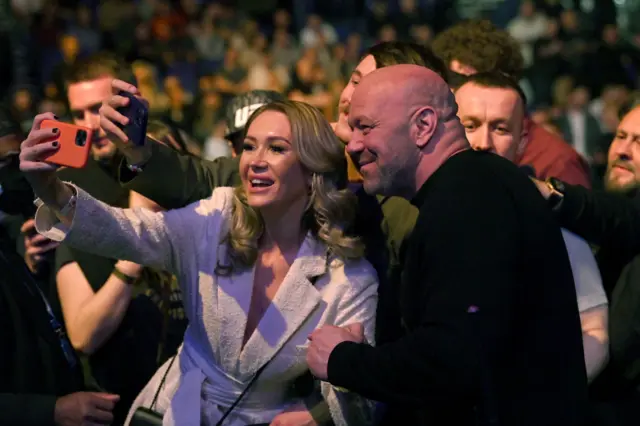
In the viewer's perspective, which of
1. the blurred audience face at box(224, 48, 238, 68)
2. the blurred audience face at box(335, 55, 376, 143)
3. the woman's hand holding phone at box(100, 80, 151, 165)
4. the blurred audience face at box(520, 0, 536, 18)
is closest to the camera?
the woman's hand holding phone at box(100, 80, 151, 165)

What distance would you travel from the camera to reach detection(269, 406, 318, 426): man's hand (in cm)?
324

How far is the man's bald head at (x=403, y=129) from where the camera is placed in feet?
9.11

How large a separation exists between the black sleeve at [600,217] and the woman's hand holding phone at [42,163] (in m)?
1.48

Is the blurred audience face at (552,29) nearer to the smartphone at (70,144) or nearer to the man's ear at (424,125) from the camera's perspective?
the man's ear at (424,125)

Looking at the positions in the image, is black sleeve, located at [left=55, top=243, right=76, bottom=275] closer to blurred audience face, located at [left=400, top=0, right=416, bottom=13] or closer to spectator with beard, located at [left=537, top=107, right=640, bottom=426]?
spectator with beard, located at [left=537, top=107, right=640, bottom=426]

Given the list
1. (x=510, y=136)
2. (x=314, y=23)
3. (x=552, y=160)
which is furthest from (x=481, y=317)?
(x=314, y=23)

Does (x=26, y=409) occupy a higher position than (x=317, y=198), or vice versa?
(x=317, y=198)

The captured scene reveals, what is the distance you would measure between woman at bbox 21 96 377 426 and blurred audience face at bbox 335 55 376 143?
0.66ft

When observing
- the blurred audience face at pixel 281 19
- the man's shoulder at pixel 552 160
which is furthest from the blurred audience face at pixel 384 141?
the blurred audience face at pixel 281 19

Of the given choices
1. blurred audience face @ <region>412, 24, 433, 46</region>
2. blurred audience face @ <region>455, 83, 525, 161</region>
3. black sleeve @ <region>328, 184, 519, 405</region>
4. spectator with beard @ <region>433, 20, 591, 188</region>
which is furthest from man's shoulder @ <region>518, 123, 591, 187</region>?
blurred audience face @ <region>412, 24, 433, 46</region>

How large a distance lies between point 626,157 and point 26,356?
2.12m

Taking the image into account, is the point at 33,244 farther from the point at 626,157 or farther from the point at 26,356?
the point at 626,157

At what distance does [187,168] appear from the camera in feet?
11.4

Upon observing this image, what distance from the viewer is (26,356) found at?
332 centimetres
